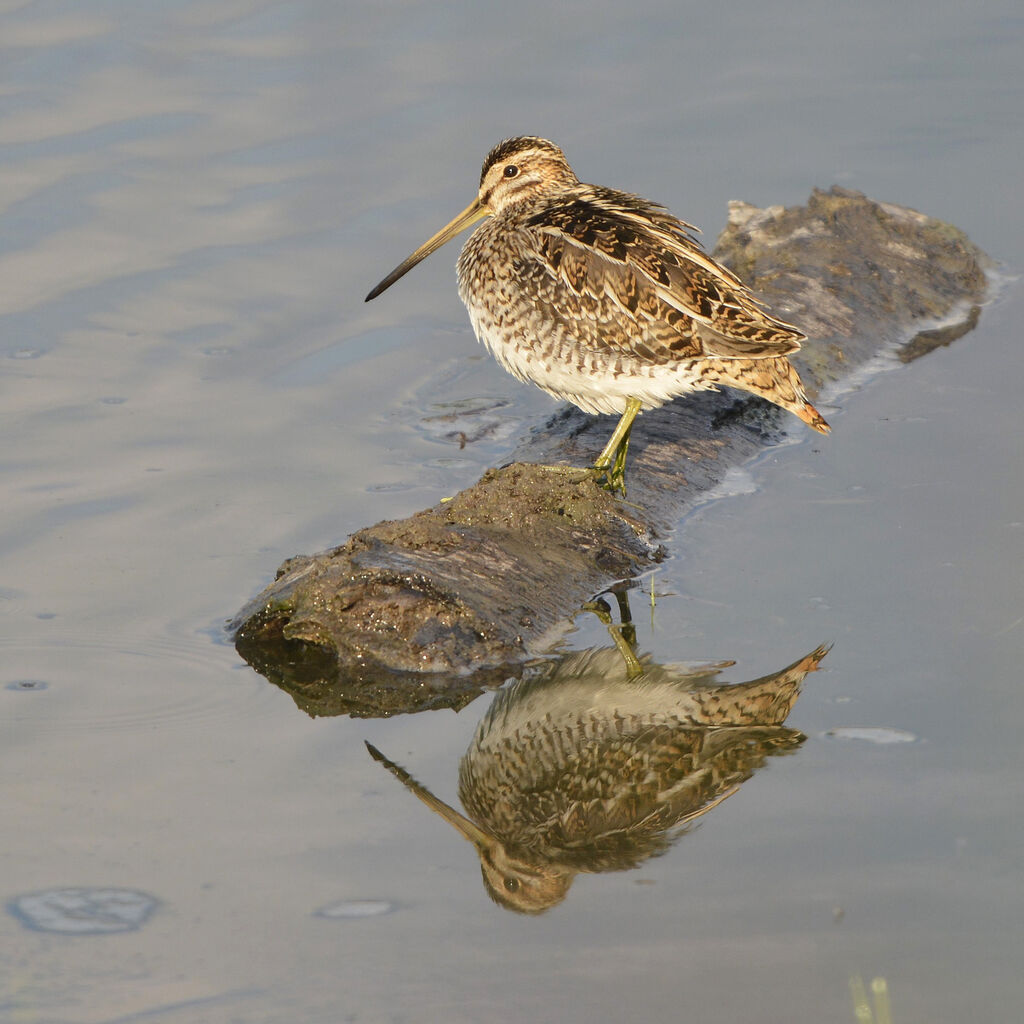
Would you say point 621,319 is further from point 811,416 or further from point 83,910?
point 83,910

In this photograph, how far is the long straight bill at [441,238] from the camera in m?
8.26

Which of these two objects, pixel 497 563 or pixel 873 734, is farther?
pixel 497 563

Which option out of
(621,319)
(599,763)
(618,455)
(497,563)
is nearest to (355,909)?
(599,763)

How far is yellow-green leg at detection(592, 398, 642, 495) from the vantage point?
266 inches

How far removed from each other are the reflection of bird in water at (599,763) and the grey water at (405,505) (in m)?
0.10

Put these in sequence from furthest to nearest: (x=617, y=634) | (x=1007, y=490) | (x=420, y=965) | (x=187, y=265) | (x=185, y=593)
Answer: (x=187, y=265), (x=1007, y=490), (x=185, y=593), (x=617, y=634), (x=420, y=965)

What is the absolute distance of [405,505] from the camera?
7.45 m

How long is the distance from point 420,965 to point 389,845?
58 cm

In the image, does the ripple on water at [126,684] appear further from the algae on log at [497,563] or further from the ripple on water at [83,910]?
the ripple on water at [83,910]

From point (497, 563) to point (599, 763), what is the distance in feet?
3.24

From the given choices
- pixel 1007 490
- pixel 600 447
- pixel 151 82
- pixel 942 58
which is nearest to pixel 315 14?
pixel 151 82

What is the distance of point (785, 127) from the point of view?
1127 centimetres

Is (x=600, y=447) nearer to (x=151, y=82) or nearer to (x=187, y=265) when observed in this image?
(x=187, y=265)

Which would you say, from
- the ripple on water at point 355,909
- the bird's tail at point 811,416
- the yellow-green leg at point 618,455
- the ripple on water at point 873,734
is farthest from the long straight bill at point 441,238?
the ripple on water at point 355,909
